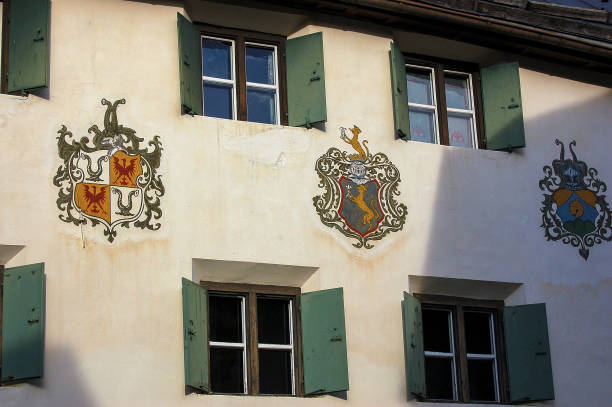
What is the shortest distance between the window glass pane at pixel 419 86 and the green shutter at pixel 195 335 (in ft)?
11.9

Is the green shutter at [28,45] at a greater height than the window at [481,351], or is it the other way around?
the green shutter at [28,45]

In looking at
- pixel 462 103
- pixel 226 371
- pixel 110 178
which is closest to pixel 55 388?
pixel 226 371

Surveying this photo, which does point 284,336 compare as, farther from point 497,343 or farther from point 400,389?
point 497,343

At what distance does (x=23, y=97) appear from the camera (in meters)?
12.5

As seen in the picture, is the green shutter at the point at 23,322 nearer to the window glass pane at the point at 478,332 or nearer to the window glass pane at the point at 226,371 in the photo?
the window glass pane at the point at 226,371

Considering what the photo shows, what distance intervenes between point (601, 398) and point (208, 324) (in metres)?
4.26

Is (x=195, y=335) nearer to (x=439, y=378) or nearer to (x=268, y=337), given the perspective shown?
(x=268, y=337)

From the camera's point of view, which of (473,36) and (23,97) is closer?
(23,97)

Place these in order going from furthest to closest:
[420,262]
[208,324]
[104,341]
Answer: [420,262], [208,324], [104,341]

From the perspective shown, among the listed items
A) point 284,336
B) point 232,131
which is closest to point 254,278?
point 284,336

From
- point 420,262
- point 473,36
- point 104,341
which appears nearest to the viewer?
point 104,341

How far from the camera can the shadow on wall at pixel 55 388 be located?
449 inches

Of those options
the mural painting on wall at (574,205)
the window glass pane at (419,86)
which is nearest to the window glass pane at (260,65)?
the window glass pane at (419,86)

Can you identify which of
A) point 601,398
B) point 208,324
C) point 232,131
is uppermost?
point 232,131
